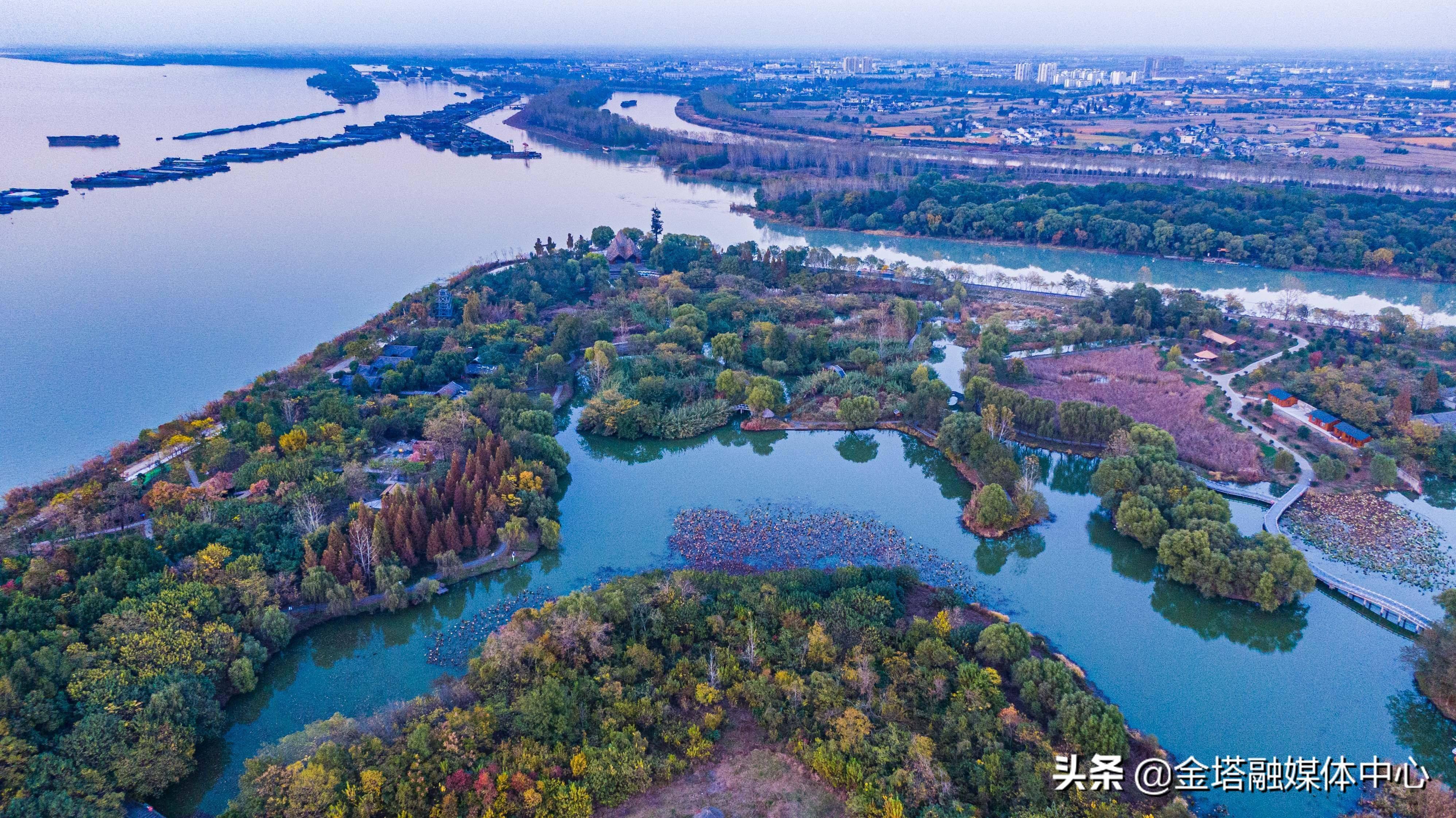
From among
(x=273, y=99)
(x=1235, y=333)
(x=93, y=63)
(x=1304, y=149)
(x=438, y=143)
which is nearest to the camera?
(x=1235, y=333)

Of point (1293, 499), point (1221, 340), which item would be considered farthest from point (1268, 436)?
point (1221, 340)

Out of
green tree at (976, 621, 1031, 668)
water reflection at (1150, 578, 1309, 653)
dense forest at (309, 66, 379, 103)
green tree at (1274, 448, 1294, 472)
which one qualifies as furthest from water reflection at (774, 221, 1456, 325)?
dense forest at (309, 66, 379, 103)

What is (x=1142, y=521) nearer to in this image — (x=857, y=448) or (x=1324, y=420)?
(x=857, y=448)

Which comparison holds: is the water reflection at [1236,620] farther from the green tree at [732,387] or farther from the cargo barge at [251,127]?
the cargo barge at [251,127]

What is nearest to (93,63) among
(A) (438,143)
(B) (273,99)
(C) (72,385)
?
(B) (273,99)

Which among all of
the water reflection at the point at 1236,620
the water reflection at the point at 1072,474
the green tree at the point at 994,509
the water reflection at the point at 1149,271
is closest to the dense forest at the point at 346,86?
the water reflection at the point at 1149,271

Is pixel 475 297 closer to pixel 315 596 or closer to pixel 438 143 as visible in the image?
pixel 315 596
